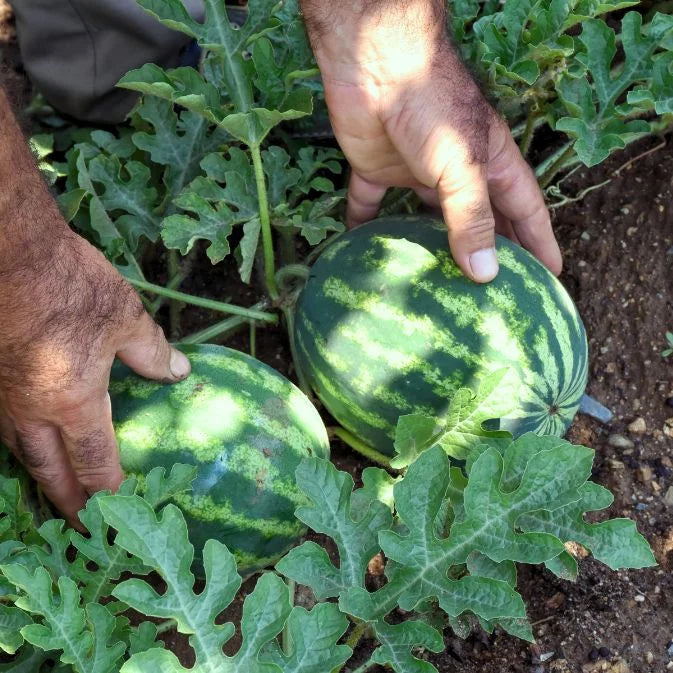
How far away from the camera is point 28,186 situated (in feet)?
6.97

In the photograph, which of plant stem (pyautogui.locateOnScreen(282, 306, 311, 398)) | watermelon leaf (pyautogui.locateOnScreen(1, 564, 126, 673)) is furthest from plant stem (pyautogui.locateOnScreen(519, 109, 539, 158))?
watermelon leaf (pyautogui.locateOnScreen(1, 564, 126, 673))

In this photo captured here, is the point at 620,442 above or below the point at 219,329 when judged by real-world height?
below

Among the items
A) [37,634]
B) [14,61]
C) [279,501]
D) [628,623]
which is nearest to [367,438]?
[279,501]

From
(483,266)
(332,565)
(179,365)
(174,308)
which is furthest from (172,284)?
(332,565)

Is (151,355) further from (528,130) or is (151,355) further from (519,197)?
(528,130)

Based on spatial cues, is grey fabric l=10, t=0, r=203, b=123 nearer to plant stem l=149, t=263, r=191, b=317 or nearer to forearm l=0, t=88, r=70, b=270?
plant stem l=149, t=263, r=191, b=317

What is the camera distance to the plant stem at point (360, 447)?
2615 millimetres

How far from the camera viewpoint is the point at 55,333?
82.2 inches

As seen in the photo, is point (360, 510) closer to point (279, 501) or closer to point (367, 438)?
point (279, 501)

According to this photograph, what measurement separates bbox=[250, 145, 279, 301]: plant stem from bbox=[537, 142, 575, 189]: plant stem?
3.09 ft

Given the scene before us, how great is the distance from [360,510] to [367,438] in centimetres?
43

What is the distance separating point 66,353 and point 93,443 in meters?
0.25

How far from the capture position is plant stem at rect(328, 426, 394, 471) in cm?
262

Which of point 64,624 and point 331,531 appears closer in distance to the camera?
point 64,624
